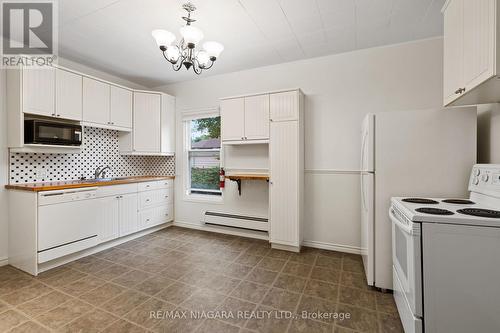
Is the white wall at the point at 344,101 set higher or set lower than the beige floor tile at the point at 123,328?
higher

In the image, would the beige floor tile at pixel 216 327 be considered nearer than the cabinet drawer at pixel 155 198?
Yes

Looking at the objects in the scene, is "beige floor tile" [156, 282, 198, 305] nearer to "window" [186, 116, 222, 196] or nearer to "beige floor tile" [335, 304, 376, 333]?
"beige floor tile" [335, 304, 376, 333]

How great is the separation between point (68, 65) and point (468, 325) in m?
4.95

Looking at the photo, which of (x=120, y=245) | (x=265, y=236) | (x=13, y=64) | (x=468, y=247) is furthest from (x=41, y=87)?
(x=468, y=247)

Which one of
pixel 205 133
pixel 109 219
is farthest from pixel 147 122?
pixel 109 219

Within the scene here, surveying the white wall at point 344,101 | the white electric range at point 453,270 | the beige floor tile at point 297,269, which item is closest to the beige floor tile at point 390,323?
the white electric range at point 453,270

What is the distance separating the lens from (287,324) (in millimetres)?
1696

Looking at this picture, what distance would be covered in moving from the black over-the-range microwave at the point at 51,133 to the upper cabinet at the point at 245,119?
1981 millimetres

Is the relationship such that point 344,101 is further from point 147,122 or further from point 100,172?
point 100,172

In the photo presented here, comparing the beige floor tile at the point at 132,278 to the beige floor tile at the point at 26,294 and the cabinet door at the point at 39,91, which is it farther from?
the cabinet door at the point at 39,91

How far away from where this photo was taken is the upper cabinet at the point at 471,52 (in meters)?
1.15

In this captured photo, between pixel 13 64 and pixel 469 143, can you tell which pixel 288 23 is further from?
pixel 13 64

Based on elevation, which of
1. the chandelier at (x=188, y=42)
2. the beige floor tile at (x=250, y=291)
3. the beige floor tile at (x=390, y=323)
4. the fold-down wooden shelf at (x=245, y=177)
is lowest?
the beige floor tile at (x=250, y=291)

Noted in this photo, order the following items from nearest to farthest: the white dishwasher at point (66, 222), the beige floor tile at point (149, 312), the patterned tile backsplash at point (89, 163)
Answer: the beige floor tile at point (149, 312) → the white dishwasher at point (66, 222) → the patterned tile backsplash at point (89, 163)
